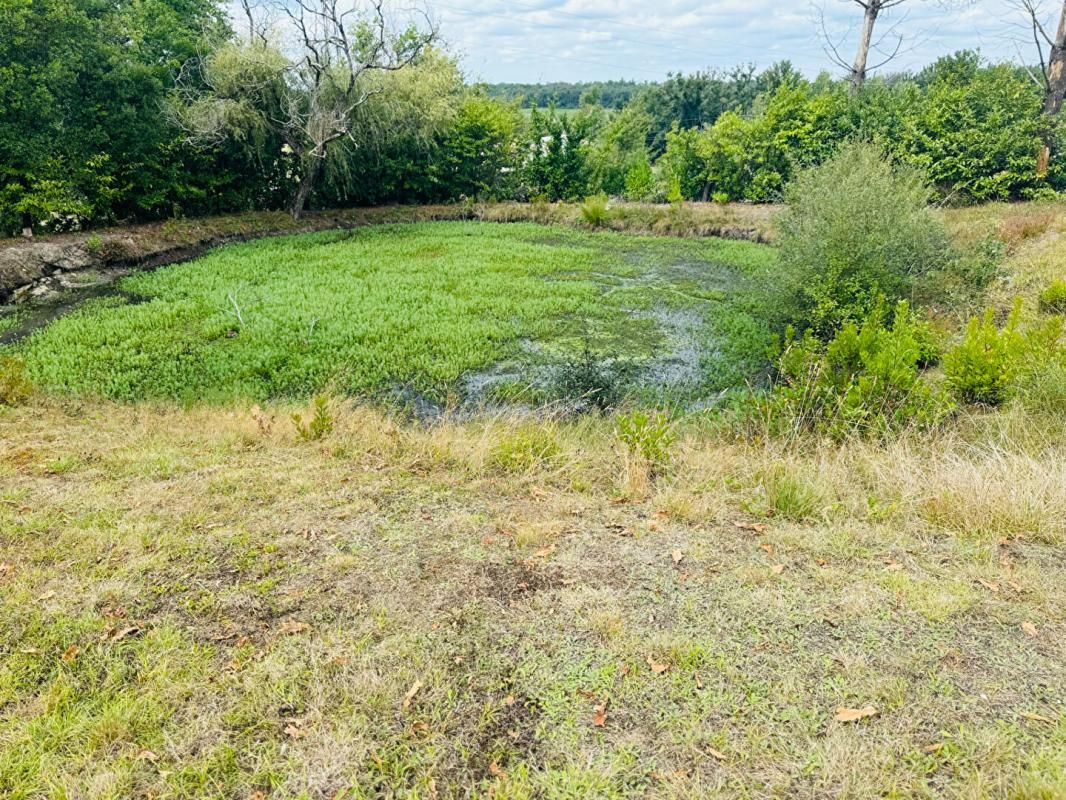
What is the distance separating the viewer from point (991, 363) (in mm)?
5309

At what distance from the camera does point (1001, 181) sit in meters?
16.5

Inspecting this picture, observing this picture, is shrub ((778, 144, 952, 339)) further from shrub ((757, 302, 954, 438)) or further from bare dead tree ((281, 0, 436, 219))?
bare dead tree ((281, 0, 436, 219))

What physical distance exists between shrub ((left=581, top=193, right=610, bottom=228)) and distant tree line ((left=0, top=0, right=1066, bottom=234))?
3421 millimetres

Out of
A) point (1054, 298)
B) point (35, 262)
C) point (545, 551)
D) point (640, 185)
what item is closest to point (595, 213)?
point (640, 185)

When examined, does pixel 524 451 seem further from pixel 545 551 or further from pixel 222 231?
pixel 222 231

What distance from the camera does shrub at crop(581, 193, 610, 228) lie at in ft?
62.8

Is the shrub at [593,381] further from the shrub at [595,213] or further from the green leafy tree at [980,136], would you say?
the green leafy tree at [980,136]

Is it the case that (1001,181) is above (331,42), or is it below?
below

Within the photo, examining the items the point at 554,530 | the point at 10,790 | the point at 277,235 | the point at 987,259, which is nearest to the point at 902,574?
the point at 554,530

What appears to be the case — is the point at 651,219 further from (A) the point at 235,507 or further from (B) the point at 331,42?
(A) the point at 235,507

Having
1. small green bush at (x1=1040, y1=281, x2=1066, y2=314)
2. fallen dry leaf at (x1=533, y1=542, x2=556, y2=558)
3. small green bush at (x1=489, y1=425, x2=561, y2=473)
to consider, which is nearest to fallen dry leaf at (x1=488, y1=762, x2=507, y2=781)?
fallen dry leaf at (x1=533, y1=542, x2=556, y2=558)

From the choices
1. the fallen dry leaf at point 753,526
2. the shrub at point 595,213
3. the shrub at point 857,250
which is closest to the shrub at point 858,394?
the fallen dry leaf at point 753,526

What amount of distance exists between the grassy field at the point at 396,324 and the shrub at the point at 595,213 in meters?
4.55

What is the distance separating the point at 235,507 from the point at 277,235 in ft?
48.6
